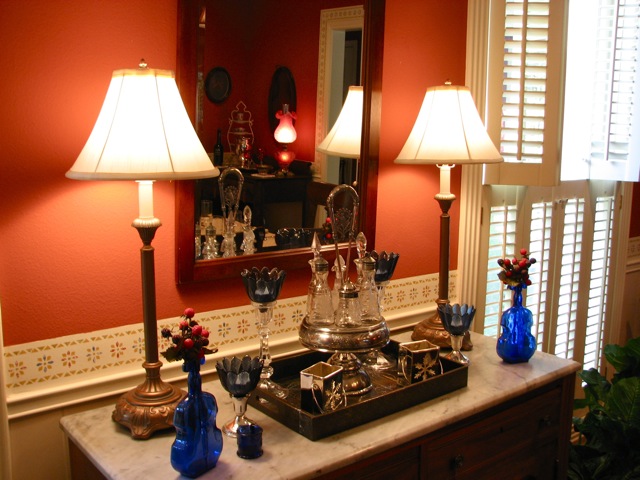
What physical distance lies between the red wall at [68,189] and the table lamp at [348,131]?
46 cm

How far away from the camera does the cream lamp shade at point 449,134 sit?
2.17 metres

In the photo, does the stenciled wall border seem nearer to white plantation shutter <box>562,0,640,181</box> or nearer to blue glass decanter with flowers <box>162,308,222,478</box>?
blue glass decanter with flowers <box>162,308,222,478</box>

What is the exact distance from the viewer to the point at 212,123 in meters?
1.93

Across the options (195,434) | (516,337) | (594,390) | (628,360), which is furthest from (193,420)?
(628,360)

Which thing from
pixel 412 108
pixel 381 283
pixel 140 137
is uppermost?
pixel 412 108

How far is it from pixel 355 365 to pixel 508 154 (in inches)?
47.4

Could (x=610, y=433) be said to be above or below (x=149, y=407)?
below

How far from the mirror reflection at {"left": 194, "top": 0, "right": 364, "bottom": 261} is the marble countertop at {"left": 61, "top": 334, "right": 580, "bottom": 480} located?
1.63 feet

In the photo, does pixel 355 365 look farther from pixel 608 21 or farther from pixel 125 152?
pixel 608 21

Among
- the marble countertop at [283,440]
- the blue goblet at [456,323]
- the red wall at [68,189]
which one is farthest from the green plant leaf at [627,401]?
the red wall at [68,189]

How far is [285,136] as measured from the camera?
2117 millimetres

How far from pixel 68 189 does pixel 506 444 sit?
1406 mm

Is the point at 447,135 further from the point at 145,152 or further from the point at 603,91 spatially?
the point at 603,91

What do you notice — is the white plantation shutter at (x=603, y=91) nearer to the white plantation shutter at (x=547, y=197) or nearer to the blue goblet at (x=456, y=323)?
the white plantation shutter at (x=547, y=197)
